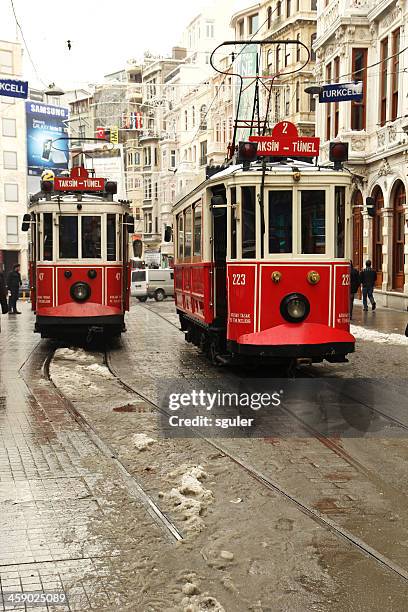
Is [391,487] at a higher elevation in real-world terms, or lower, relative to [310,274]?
lower

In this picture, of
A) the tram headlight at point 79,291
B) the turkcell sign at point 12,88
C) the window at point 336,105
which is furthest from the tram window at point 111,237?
the window at point 336,105

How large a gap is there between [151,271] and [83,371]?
2802cm

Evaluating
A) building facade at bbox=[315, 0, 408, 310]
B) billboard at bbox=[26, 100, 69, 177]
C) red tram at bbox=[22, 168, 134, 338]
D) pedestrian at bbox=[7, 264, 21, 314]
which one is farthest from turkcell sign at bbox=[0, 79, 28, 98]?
billboard at bbox=[26, 100, 69, 177]

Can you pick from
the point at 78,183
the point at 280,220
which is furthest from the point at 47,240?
the point at 280,220

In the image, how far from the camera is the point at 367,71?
3178 centimetres

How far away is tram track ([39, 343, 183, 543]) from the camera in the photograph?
5871mm

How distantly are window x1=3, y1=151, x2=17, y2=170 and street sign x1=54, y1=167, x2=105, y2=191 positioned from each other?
183ft

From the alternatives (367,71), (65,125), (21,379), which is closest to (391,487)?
(21,379)

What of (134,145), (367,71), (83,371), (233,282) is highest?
(134,145)

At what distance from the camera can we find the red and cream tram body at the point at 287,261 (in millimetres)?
11250

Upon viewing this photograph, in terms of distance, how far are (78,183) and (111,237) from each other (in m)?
1.49

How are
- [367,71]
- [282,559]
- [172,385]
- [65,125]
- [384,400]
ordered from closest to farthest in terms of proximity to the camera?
[282,559], [384,400], [172,385], [367,71], [65,125]

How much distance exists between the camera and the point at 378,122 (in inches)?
1204

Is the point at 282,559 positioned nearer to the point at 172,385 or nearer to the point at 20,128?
Result: the point at 172,385
